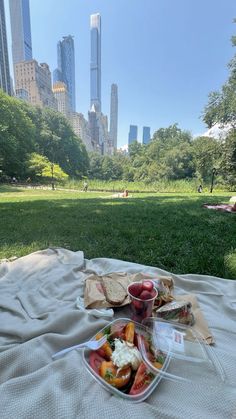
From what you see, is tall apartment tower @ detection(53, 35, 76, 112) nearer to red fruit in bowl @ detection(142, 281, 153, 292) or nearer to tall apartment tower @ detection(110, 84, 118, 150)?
tall apartment tower @ detection(110, 84, 118, 150)

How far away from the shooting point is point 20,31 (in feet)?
266

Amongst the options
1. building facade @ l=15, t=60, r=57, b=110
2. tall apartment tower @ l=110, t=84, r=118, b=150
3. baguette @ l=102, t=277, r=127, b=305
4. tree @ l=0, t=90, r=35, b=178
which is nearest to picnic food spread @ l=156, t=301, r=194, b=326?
baguette @ l=102, t=277, r=127, b=305

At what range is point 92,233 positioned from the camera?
380cm

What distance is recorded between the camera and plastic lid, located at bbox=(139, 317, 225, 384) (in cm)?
117

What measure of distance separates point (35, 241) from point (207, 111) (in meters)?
13.3

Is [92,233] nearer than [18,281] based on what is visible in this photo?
No

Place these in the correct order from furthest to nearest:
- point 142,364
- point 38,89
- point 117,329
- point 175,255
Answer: point 38,89 < point 175,255 < point 117,329 < point 142,364

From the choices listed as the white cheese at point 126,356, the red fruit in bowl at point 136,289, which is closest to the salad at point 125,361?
the white cheese at point 126,356

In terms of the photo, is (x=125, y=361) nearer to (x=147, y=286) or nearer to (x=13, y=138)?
(x=147, y=286)

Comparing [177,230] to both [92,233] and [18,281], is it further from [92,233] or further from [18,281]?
[18,281]

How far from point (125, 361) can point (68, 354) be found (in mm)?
362

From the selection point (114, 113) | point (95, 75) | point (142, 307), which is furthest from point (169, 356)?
point (114, 113)

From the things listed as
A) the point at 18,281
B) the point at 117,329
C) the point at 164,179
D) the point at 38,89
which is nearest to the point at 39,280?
the point at 18,281

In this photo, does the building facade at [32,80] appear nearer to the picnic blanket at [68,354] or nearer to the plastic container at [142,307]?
the picnic blanket at [68,354]
